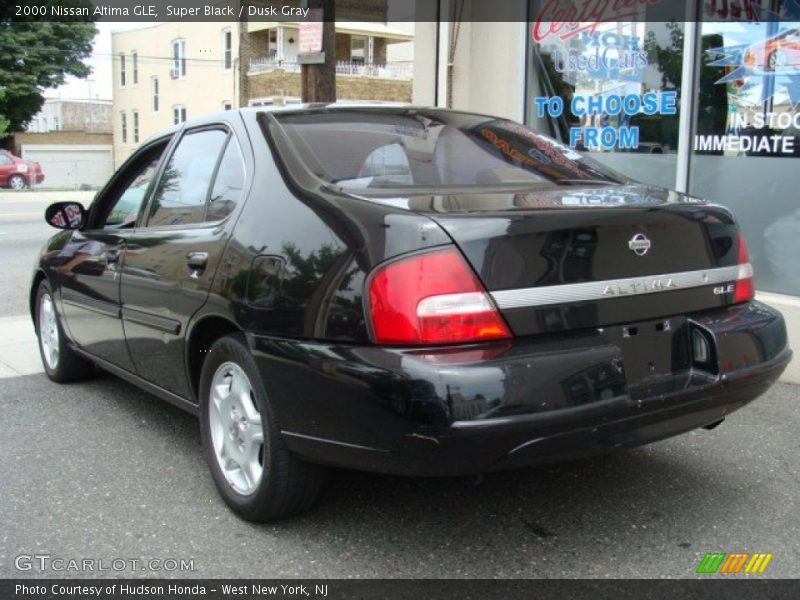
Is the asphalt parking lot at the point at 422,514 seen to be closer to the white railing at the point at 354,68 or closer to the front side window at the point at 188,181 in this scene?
the front side window at the point at 188,181

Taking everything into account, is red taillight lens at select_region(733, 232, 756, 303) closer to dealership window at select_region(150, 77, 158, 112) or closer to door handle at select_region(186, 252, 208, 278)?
door handle at select_region(186, 252, 208, 278)

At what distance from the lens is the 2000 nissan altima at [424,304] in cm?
270

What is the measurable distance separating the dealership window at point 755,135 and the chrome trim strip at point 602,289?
10.4ft

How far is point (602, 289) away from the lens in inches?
114

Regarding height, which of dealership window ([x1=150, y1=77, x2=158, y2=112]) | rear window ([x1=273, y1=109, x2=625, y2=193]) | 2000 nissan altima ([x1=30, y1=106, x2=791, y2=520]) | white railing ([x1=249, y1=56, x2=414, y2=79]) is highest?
white railing ([x1=249, y1=56, x2=414, y2=79])

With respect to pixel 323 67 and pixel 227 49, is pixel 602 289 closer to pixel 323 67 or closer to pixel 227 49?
pixel 323 67

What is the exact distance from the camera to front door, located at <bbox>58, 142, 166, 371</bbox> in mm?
4379

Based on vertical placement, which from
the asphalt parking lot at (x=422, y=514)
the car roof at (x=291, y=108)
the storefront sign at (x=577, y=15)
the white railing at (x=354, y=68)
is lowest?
the asphalt parking lot at (x=422, y=514)

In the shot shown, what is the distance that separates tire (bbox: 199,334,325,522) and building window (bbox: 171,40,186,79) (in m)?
39.7

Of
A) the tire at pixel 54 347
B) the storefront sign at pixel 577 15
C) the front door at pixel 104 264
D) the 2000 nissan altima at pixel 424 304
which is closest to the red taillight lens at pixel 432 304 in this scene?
the 2000 nissan altima at pixel 424 304

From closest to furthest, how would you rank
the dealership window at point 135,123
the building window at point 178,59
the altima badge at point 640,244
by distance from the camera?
1. the altima badge at point 640,244
2. the building window at point 178,59
3. the dealership window at point 135,123

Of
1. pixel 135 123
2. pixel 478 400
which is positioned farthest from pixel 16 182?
pixel 478 400

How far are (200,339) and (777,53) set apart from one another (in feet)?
15.6

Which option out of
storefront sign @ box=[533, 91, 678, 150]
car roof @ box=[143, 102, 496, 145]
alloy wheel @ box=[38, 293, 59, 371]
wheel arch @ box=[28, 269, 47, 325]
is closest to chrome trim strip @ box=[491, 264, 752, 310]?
car roof @ box=[143, 102, 496, 145]
